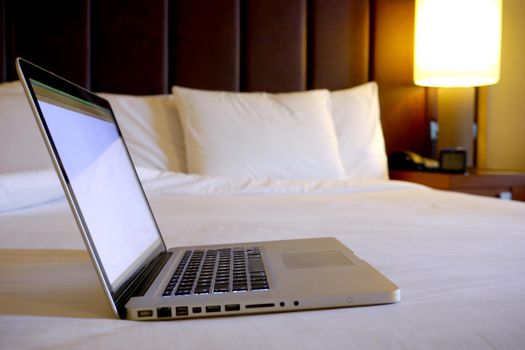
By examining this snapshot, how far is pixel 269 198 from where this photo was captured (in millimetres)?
1457

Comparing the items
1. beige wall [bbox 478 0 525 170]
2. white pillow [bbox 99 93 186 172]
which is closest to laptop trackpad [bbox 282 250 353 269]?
white pillow [bbox 99 93 186 172]

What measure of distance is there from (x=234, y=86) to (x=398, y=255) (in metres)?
1.67

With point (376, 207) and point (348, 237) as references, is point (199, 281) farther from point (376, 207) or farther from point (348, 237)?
point (376, 207)

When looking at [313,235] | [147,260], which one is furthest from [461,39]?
[147,260]

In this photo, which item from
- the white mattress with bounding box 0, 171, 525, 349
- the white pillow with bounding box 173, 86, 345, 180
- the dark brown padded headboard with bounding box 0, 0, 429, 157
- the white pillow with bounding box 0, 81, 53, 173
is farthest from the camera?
the dark brown padded headboard with bounding box 0, 0, 429, 157

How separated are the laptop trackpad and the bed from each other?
0.23ft

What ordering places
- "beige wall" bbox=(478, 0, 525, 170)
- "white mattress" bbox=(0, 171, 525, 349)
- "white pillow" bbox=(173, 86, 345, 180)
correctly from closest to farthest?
"white mattress" bbox=(0, 171, 525, 349)
"white pillow" bbox=(173, 86, 345, 180)
"beige wall" bbox=(478, 0, 525, 170)

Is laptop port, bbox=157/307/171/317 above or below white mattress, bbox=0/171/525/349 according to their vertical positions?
above

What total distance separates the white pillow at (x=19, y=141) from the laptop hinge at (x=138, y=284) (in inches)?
37.0

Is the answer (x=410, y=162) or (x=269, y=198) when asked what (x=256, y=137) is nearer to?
(x=269, y=198)

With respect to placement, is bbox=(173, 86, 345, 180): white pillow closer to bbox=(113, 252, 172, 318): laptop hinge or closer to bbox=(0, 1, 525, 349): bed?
bbox=(0, 1, 525, 349): bed

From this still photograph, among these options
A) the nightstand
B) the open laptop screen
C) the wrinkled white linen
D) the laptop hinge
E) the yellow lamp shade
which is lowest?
the nightstand

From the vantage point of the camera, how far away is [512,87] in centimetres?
257

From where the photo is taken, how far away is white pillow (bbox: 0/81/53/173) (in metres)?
1.47
